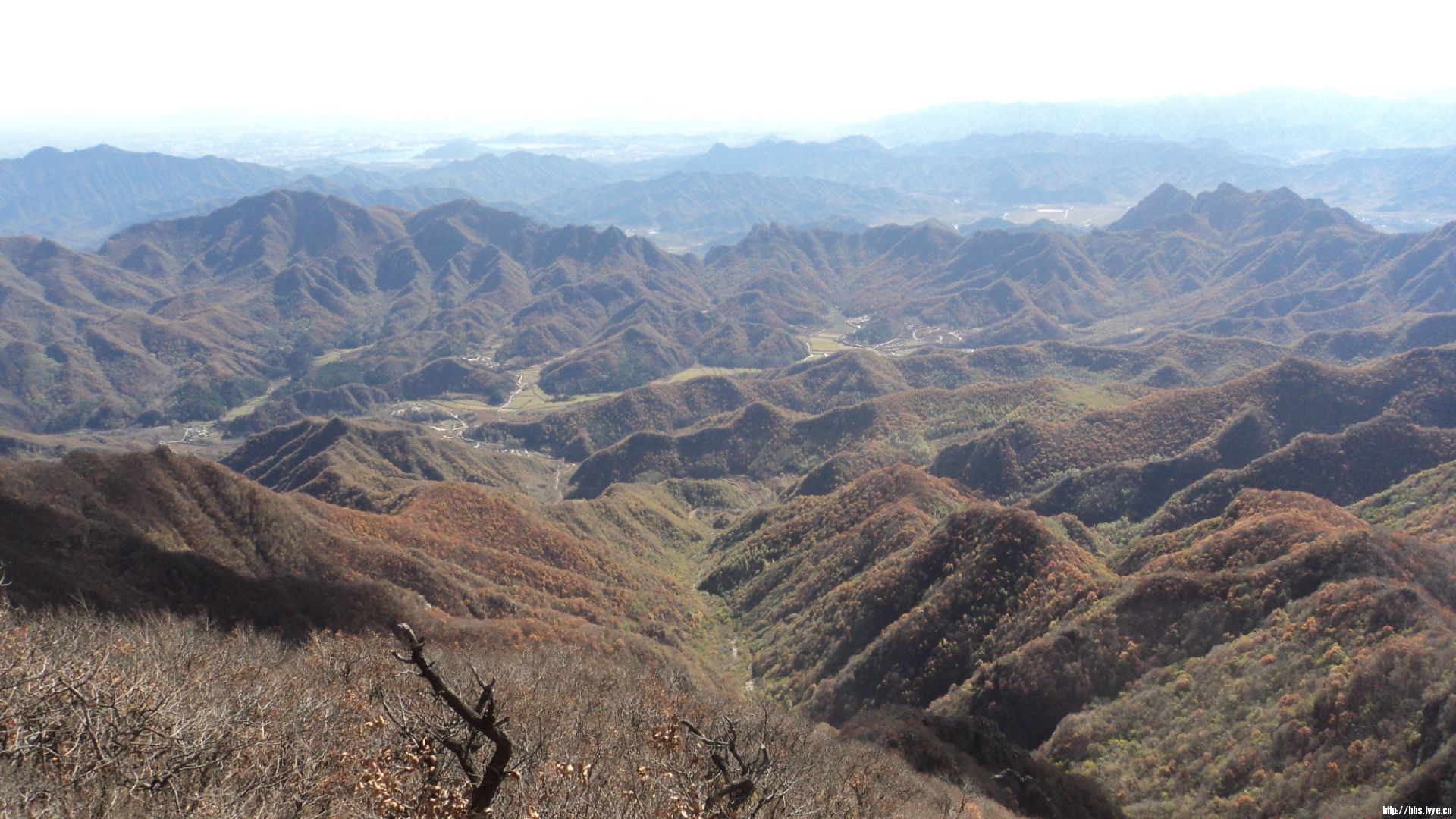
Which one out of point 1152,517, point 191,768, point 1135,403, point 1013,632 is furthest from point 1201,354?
point 191,768

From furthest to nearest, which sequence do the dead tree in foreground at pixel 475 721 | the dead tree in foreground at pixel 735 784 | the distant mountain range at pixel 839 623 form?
1. the distant mountain range at pixel 839 623
2. the dead tree in foreground at pixel 735 784
3. the dead tree in foreground at pixel 475 721

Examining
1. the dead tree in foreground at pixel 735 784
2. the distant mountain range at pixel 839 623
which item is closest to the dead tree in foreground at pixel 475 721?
the distant mountain range at pixel 839 623

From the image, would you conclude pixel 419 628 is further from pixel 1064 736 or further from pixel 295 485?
pixel 295 485


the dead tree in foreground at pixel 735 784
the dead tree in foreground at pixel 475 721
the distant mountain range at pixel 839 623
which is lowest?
the distant mountain range at pixel 839 623

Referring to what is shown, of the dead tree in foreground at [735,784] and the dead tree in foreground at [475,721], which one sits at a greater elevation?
the dead tree in foreground at [475,721]

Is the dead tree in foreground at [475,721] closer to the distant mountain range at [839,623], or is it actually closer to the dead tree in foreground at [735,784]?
the distant mountain range at [839,623]

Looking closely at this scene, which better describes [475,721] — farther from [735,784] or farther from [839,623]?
[839,623]

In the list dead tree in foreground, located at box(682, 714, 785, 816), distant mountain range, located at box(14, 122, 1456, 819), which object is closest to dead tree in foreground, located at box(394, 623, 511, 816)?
distant mountain range, located at box(14, 122, 1456, 819)

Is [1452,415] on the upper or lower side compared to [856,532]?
upper

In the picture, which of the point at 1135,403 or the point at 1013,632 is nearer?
the point at 1013,632

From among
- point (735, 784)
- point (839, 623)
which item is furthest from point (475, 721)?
Answer: point (839, 623)

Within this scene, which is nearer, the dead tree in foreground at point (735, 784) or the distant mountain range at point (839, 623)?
the dead tree in foreground at point (735, 784)
